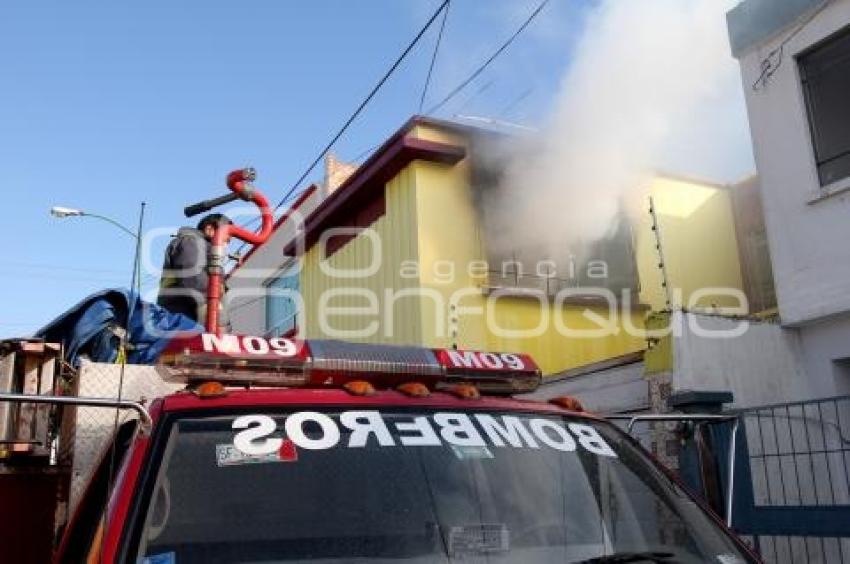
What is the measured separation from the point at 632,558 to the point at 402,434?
75 centimetres

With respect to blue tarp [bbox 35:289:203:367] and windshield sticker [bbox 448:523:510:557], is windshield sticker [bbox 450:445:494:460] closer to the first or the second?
windshield sticker [bbox 448:523:510:557]

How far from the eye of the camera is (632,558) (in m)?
2.23

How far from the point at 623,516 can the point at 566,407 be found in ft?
1.68

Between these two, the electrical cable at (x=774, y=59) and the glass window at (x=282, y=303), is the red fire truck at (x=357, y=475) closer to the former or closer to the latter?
the electrical cable at (x=774, y=59)

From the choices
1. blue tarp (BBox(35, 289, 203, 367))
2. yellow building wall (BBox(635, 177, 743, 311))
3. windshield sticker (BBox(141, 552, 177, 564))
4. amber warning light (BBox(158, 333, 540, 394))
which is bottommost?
windshield sticker (BBox(141, 552, 177, 564))

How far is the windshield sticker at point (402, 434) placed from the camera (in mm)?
2307

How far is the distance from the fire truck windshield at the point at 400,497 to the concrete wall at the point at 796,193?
477 centimetres

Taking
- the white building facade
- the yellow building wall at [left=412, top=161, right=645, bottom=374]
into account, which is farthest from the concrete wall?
the yellow building wall at [left=412, top=161, right=645, bottom=374]

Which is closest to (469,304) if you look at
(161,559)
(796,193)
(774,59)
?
(796,193)

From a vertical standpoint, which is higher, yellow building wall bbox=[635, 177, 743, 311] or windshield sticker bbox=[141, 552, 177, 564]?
yellow building wall bbox=[635, 177, 743, 311]

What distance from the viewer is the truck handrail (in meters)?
2.04

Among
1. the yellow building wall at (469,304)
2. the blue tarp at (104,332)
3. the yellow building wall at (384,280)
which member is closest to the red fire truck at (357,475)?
the blue tarp at (104,332)

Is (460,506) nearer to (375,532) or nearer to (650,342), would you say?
(375,532)

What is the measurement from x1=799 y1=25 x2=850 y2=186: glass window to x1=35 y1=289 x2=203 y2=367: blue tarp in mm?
5756
